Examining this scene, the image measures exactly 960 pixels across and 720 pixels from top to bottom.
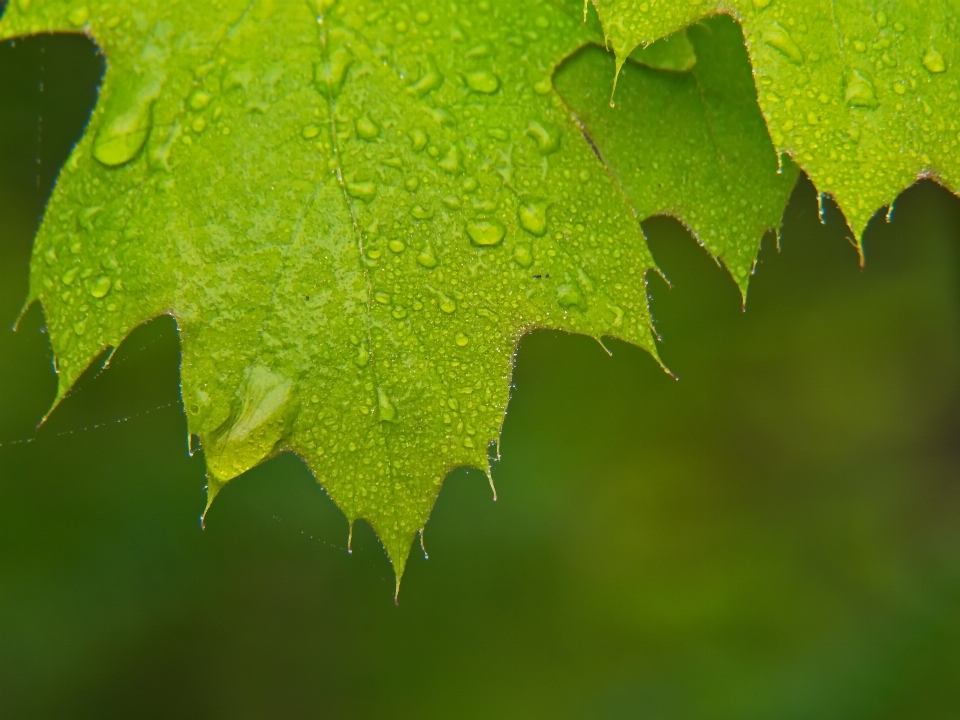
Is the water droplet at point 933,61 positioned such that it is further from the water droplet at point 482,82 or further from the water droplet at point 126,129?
the water droplet at point 126,129

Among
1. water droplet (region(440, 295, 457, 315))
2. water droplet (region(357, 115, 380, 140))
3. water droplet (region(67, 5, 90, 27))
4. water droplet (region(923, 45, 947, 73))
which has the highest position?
water droplet (region(67, 5, 90, 27))

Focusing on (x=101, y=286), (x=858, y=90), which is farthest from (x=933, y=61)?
(x=101, y=286)

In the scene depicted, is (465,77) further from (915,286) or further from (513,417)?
(915,286)

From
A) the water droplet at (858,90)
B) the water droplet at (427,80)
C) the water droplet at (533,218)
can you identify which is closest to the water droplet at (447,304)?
the water droplet at (533,218)

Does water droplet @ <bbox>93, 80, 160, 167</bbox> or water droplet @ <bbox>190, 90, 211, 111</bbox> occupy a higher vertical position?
water droplet @ <bbox>190, 90, 211, 111</bbox>

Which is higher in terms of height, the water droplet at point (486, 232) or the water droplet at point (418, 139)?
the water droplet at point (418, 139)

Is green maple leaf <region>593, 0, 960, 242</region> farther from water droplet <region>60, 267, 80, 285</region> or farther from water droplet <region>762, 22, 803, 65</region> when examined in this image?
water droplet <region>60, 267, 80, 285</region>

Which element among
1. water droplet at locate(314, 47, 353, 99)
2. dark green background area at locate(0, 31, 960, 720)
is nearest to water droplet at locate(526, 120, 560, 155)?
water droplet at locate(314, 47, 353, 99)
